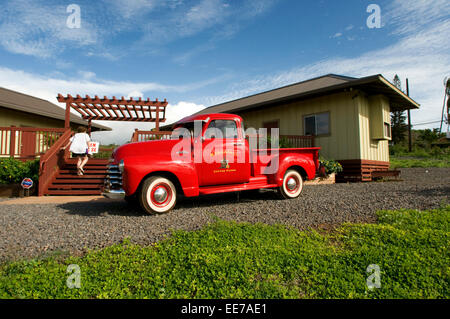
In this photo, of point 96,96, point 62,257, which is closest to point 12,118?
point 96,96

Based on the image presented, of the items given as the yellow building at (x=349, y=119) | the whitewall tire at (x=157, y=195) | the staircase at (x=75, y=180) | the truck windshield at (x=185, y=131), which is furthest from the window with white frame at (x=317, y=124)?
the staircase at (x=75, y=180)

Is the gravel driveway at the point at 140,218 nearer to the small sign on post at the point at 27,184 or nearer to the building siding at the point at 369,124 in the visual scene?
the small sign on post at the point at 27,184

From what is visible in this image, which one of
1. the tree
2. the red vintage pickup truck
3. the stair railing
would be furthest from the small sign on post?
the tree

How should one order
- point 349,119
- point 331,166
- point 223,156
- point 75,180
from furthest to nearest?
point 349,119, point 331,166, point 75,180, point 223,156

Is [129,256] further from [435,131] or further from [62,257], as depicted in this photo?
[435,131]

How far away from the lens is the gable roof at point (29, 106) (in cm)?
1290

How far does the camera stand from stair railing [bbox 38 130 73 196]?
25.1ft

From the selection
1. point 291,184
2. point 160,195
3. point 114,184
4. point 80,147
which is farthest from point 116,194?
point 80,147

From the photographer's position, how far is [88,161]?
9156 millimetres

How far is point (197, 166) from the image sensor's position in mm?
5328

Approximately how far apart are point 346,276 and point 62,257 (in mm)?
3127

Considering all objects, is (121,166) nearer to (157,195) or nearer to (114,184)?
(114,184)

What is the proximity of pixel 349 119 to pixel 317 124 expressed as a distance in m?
1.59

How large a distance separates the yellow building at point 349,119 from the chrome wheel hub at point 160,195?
30.0 feet
